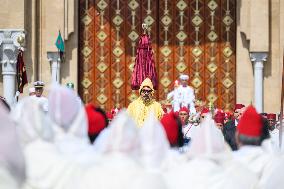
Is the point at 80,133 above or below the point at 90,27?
below

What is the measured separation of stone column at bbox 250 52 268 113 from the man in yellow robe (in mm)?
6251

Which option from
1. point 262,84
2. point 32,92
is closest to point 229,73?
point 262,84

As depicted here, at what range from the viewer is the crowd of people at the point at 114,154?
3449mm

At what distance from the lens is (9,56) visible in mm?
17906

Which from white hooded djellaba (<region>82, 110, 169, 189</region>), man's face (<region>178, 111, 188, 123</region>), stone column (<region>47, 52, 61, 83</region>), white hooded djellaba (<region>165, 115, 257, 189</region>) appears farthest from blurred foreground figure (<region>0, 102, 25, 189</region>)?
stone column (<region>47, 52, 61, 83</region>)

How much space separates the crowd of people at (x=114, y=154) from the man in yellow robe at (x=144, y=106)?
6.64 m

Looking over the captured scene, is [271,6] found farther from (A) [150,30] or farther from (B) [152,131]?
(B) [152,131]

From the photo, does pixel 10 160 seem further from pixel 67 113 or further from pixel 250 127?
pixel 250 127

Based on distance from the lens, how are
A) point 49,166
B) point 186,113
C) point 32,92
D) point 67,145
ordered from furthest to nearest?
1. point 32,92
2. point 186,113
3. point 67,145
4. point 49,166

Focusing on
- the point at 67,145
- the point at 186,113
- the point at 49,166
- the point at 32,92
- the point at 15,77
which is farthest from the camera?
the point at 15,77

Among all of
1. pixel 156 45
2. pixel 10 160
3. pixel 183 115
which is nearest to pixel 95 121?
pixel 10 160

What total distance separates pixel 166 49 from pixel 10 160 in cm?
1598

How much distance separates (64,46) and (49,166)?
14.5 meters

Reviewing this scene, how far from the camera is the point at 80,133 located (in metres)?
4.27
